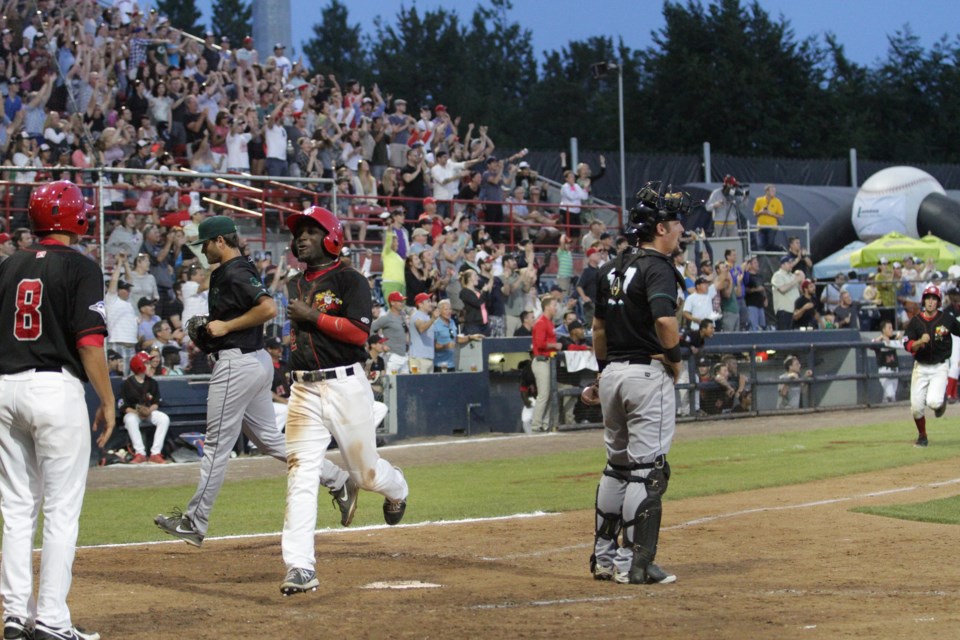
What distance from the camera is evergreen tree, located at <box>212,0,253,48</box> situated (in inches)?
4141

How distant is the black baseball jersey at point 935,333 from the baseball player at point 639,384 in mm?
10075

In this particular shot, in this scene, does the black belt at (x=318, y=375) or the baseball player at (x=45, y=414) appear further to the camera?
the black belt at (x=318, y=375)

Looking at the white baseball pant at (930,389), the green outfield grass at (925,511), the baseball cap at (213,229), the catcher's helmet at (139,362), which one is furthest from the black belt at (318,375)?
the white baseball pant at (930,389)

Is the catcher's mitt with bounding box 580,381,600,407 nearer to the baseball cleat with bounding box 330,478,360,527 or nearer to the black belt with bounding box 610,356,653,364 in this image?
the black belt with bounding box 610,356,653,364

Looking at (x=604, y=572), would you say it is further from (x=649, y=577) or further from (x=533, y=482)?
(x=533, y=482)

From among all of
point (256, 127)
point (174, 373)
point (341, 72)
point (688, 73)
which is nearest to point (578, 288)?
point (256, 127)

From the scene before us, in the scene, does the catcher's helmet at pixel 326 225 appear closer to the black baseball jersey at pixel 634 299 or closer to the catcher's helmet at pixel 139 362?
the black baseball jersey at pixel 634 299

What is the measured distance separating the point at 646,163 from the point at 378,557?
39301mm

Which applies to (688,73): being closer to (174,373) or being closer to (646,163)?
(646,163)

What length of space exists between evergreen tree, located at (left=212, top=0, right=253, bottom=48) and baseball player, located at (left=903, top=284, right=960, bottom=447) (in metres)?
92.1

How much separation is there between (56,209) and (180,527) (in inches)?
118

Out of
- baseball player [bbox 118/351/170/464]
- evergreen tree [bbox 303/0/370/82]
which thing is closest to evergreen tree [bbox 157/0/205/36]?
evergreen tree [bbox 303/0/370/82]

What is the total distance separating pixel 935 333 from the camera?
17.1 metres

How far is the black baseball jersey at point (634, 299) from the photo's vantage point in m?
7.81
